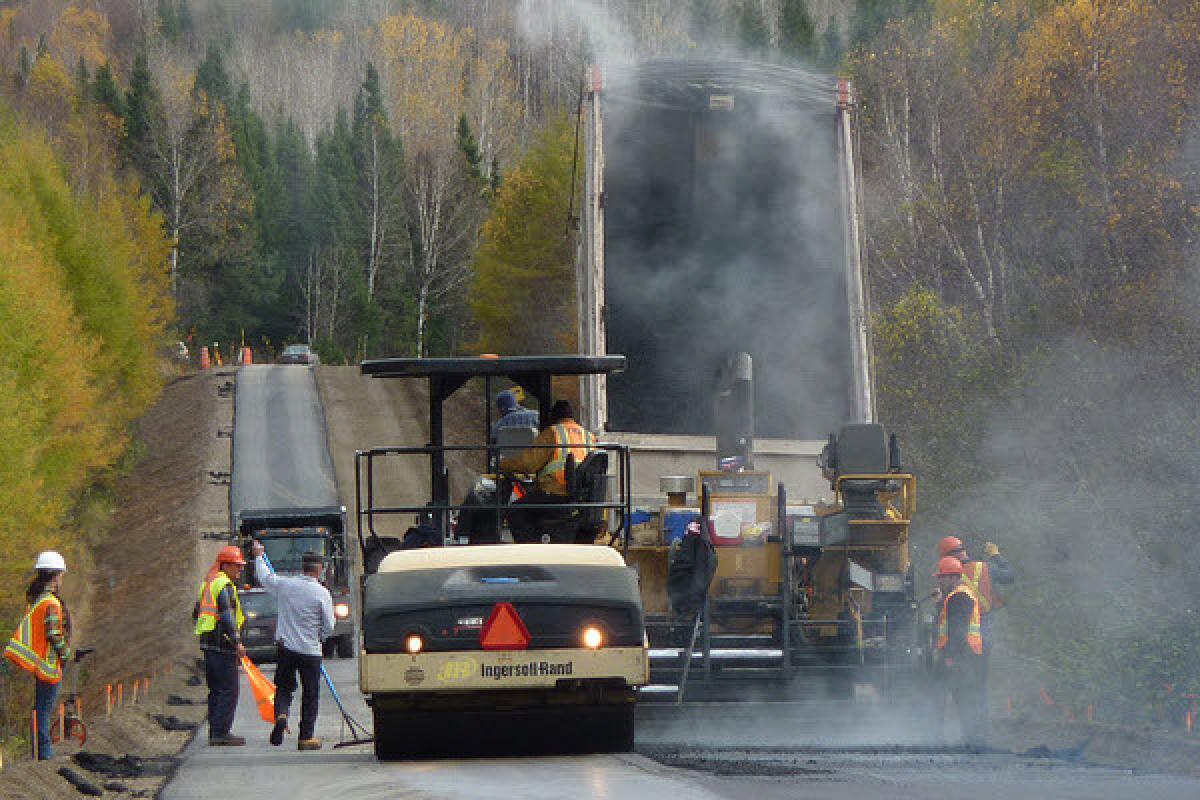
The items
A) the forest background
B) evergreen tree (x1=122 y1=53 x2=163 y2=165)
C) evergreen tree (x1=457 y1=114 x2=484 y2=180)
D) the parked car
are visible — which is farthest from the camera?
evergreen tree (x1=457 y1=114 x2=484 y2=180)

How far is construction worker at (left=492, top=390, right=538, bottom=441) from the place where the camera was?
1222 centimetres

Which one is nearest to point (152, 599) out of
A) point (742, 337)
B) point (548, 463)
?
point (742, 337)

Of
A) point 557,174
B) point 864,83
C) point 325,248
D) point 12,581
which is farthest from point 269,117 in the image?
point 12,581

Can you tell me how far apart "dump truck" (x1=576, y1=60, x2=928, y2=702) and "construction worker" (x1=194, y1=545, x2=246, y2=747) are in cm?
323

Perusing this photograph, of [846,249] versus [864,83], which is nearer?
[846,249]

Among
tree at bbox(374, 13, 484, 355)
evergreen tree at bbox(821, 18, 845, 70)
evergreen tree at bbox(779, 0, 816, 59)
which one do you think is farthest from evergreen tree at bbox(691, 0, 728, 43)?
tree at bbox(374, 13, 484, 355)

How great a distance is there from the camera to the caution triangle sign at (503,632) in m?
11.2

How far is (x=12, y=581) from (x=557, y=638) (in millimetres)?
26948

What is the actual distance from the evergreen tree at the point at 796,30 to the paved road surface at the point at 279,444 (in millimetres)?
28439

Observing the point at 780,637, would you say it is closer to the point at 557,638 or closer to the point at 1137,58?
the point at 557,638

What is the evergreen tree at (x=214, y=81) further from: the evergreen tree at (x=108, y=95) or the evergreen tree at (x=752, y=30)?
the evergreen tree at (x=752, y=30)

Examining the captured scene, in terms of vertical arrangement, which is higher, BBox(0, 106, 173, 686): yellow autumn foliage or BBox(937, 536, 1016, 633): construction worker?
BBox(0, 106, 173, 686): yellow autumn foliage

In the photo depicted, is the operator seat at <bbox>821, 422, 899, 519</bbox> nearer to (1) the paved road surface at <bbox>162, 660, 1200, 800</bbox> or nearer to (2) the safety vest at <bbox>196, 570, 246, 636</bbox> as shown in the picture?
(1) the paved road surface at <bbox>162, 660, 1200, 800</bbox>

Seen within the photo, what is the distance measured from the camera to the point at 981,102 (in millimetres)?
40281
